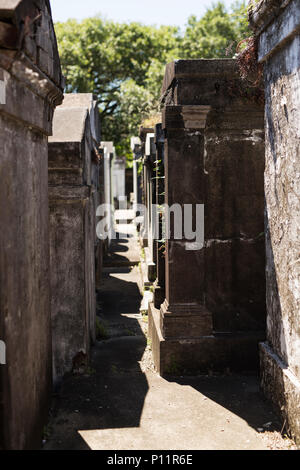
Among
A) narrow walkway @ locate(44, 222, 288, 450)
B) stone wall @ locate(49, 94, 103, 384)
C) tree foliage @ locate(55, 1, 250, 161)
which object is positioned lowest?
narrow walkway @ locate(44, 222, 288, 450)

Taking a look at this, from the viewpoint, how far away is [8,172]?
9.71ft

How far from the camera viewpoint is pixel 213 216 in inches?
214

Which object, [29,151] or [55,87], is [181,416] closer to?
[29,151]

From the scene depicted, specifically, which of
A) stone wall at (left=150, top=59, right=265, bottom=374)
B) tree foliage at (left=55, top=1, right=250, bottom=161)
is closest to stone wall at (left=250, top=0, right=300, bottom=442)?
stone wall at (left=150, top=59, right=265, bottom=374)

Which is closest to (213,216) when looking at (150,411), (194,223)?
(194,223)

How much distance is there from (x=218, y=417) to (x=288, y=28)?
131 inches

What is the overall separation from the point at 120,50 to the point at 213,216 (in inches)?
930

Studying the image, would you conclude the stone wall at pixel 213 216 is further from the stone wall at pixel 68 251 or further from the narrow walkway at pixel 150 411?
the stone wall at pixel 68 251

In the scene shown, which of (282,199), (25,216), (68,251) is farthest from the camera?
(68,251)

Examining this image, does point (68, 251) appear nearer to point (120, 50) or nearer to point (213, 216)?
point (213, 216)

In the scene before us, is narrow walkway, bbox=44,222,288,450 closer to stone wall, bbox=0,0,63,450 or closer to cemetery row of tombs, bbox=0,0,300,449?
cemetery row of tombs, bbox=0,0,300,449

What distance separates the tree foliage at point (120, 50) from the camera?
25094 millimetres

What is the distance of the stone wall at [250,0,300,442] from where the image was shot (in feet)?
12.2

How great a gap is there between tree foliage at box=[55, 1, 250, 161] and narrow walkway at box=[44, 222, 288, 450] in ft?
64.8
